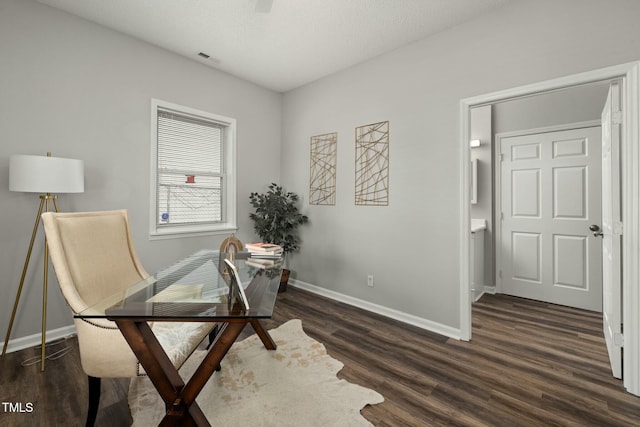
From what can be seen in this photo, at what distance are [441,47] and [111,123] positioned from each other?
3.10m

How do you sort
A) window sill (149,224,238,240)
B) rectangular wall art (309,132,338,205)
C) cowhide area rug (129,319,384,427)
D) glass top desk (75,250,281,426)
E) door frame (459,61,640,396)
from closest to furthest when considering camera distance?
1. glass top desk (75,250,281,426)
2. cowhide area rug (129,319,384,427)
3. door frame (459,61,640,396)
4. window sill (149,224,238,240)
5. rectangular wall art (309,132,338,205)

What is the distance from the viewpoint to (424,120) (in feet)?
9.34

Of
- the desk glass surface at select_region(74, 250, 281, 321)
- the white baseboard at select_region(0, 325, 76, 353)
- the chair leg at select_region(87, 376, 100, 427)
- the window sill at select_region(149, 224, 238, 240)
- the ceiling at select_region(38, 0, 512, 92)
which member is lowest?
the white baseboard at select_region(0, 325, 76, 353)

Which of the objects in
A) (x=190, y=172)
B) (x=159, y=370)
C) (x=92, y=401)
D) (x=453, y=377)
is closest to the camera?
(x=159, y=370)

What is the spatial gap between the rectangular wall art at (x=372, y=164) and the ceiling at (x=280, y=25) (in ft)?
2.67

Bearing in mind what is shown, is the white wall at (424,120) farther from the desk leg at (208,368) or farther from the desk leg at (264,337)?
the desk leg at (208,368)

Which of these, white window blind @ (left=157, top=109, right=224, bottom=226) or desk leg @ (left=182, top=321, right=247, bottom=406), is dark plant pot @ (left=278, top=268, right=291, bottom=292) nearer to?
white window blind @ (left=157, top=109, right=224, bottom=226)

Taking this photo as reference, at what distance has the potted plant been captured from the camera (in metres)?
3.79

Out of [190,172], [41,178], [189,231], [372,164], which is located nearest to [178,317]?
[41,178]

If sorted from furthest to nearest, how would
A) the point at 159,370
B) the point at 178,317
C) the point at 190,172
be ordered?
1. the point at 190,172
2. the point at 159,370
3. the point at 178,317

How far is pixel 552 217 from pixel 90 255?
14.6ft

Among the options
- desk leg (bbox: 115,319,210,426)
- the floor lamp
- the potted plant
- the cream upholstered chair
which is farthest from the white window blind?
desk leg (bbox: 115,319,210,426)

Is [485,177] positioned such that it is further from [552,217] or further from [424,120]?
[424,120]

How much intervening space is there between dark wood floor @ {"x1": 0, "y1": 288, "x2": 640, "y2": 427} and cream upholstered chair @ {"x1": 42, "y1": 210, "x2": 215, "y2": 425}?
450mm
